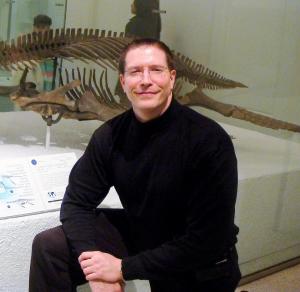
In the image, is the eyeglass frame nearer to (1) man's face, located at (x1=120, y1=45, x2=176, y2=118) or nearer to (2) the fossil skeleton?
(1) man's face, located at (x1=120, y1=45, x2=176, y2=118)

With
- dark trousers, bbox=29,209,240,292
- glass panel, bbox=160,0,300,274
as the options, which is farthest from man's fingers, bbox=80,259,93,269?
glass panel, bbox=160,0,300,274

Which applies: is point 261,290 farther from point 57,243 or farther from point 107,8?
point 107,8

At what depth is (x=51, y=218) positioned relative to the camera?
195cm

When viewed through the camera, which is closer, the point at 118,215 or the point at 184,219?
the point at 184,219

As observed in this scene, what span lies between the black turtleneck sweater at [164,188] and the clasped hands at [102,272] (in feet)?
0.10

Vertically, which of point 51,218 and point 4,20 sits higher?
point 4,20

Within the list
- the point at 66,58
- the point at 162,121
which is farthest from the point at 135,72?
the point at 66,58

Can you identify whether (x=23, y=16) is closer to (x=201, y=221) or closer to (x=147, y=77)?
(x=147, y=77)

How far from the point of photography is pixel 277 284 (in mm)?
2703

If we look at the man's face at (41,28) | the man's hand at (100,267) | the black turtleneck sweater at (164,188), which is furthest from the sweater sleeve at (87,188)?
the man's face at (41,28)

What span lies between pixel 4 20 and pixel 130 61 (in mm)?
1558

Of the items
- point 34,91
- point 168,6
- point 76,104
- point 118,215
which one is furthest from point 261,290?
point 168,6

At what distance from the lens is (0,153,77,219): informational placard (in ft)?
6.19

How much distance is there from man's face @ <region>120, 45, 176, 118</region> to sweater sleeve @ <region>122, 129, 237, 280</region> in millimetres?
205
